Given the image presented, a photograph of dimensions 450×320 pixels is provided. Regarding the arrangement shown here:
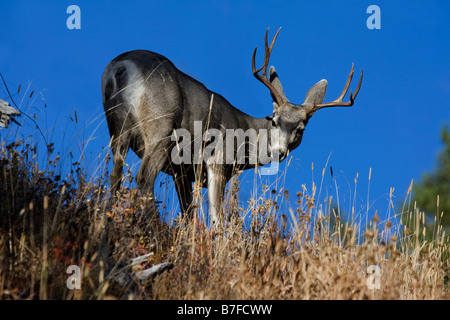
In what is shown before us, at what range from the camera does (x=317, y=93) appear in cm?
1012

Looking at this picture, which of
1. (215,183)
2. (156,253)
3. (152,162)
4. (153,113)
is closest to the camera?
(156,253)

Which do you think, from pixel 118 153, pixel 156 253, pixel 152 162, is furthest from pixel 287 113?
pixel 156 253

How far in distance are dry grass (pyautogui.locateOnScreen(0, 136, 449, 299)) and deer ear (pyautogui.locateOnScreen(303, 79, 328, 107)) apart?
4387mm

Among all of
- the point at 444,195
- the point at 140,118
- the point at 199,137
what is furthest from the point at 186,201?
the point at 444,195

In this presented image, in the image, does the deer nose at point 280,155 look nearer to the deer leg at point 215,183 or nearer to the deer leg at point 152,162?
the deer leg at point 215,183

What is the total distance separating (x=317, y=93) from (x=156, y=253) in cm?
566

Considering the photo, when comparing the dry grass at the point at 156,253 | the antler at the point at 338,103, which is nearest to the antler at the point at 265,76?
the antler at the point at 338,103

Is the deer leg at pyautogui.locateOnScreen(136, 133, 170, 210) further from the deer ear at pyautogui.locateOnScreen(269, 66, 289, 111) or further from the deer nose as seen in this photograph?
the deer ear at pyautogui.locateOnScreen(269, 66, 289, 111)

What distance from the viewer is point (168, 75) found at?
781 cm

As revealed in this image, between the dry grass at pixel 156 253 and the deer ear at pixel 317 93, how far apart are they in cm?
439

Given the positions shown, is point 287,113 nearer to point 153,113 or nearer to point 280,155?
point 280,155

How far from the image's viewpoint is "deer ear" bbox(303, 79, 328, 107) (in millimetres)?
10039

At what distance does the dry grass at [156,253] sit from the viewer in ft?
12.5
